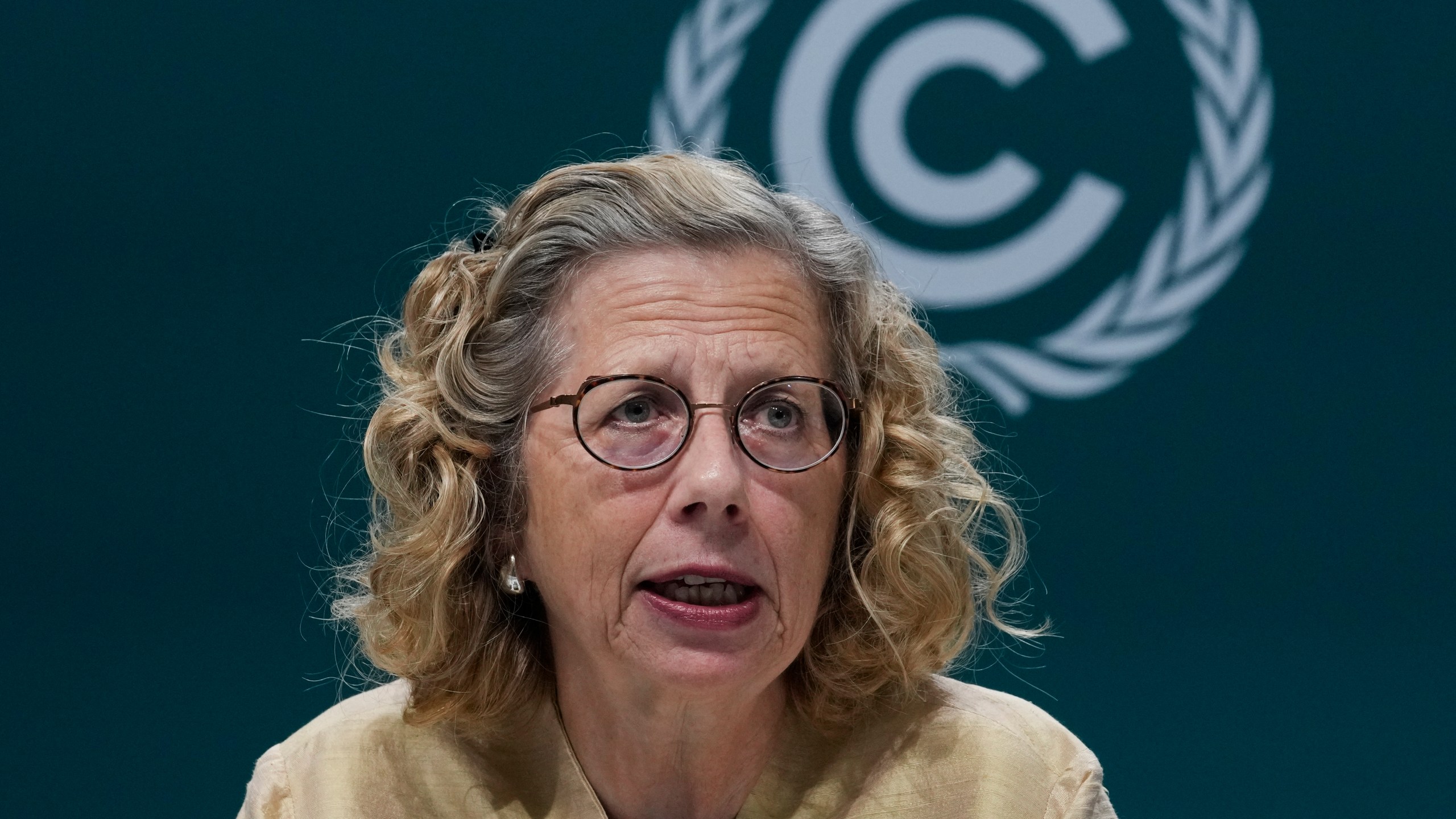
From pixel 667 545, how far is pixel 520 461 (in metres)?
0.26

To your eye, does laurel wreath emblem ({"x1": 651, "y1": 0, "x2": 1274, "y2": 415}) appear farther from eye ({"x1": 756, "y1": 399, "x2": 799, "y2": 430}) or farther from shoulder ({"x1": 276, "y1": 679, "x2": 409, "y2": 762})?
shoulder ({"x1": 276, "y1": 679, "x2": 409, "y2": 762})

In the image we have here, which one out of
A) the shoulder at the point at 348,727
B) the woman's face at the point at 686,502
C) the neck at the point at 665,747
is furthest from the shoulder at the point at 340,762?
the woman's face at the point at 686,502

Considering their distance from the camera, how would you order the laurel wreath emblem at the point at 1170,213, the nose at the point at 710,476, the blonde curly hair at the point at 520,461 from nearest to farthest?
the nose at the point at 710,476, the blonde curly hair at the point at 520,461, the laurel wreath emblem at the point at 1170,213

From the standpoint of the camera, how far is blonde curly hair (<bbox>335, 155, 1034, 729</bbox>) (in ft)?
5.82

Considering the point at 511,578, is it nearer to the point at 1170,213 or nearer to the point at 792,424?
the point at 792,424

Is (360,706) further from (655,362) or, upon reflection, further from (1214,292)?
(1214,292)

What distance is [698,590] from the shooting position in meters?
1.66

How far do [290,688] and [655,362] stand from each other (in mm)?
1581

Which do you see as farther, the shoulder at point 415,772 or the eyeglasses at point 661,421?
the shoulder at point 415,772

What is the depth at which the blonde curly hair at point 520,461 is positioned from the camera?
177 cm

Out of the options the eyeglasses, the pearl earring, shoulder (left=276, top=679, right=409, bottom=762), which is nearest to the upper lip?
the eyeglasses

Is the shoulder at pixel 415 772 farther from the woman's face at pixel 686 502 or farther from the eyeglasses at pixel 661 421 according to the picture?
the eyeglasses at pixel 661 421

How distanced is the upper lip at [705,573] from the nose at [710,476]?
51 mm

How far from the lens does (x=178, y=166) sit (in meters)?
2.81
